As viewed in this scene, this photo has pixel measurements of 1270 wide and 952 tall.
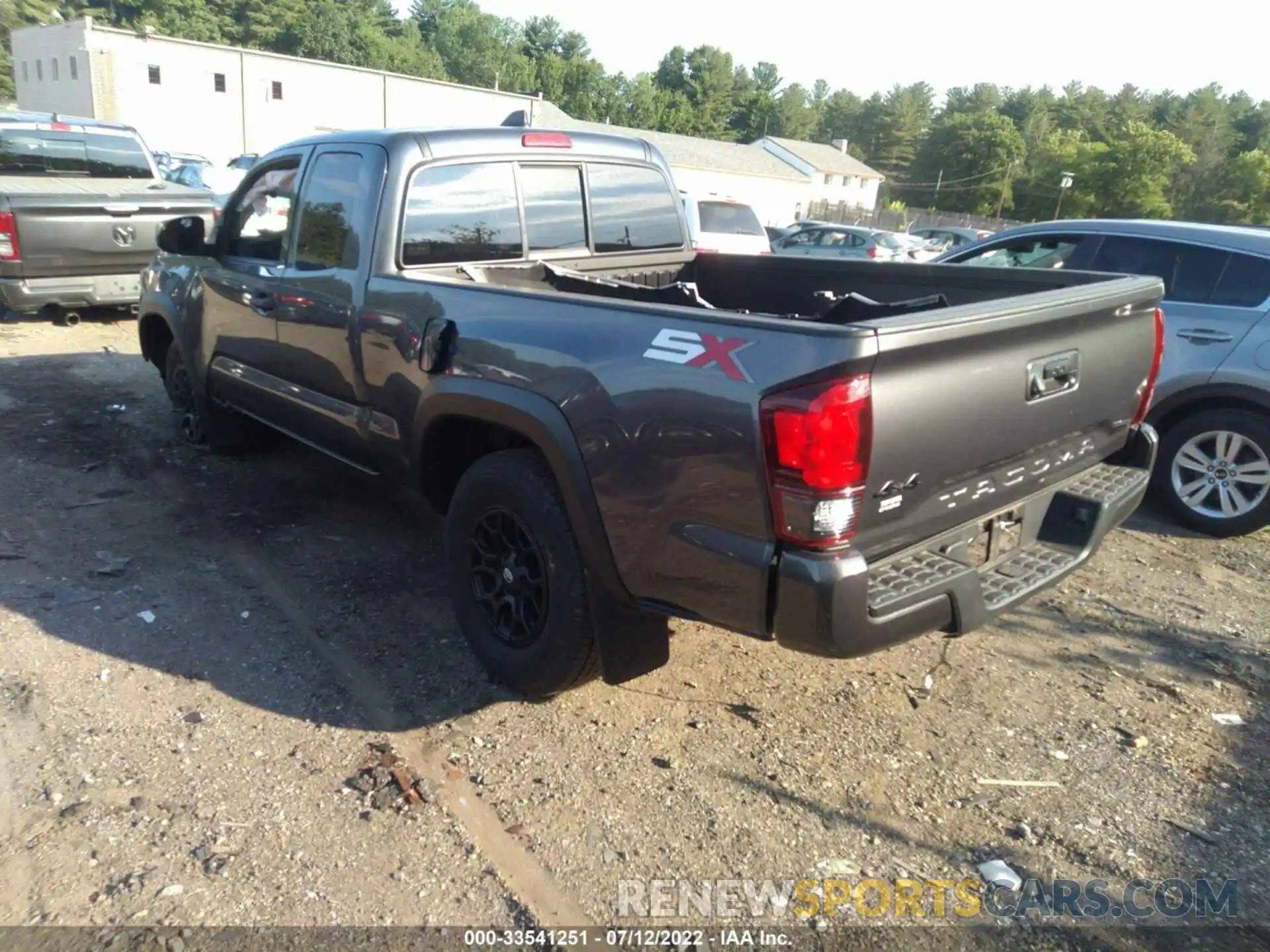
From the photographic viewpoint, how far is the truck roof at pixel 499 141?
3.96 meters

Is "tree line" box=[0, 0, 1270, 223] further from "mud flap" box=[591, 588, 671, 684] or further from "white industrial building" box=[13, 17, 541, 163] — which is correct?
"mud flap" box=[591, 588, 671, 684]

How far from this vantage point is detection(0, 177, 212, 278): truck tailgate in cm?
811

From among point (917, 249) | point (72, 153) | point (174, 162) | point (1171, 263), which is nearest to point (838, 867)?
point (1171, 263)

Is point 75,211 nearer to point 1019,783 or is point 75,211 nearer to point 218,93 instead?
point 1019,783

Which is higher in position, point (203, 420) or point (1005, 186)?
point (1005, 186)

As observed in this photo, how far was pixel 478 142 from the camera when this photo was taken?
161 inches

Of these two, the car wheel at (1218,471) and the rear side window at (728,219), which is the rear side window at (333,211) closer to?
the car wheel at (1218,471)

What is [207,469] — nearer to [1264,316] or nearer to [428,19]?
[1264,316]

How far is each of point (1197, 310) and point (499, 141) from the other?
4108 mm

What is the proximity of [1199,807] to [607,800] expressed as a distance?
75.5 inches

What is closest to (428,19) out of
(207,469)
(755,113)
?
(755,113)

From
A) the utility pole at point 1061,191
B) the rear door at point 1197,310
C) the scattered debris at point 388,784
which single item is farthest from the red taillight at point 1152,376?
the utility pole at point 1061,191

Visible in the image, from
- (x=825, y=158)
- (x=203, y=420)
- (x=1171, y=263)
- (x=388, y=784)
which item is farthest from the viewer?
(x=825, y=158)

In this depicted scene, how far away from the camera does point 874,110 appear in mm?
117250
